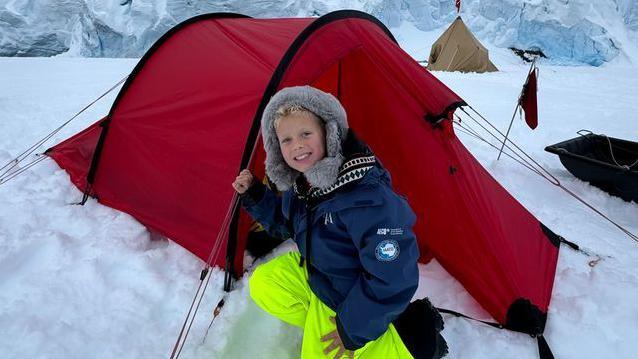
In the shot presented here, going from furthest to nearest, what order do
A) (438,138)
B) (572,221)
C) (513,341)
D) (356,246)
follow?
(572,221)
(438,138)
(513,341)
(356,246)

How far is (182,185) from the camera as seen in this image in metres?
2.49

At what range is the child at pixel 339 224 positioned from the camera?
51.8 inches

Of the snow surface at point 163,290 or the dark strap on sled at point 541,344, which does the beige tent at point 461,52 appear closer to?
the snow surface at point 163,290

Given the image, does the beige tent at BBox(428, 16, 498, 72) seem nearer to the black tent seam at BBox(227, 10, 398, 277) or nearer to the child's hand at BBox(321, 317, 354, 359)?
the black tent seam at BBox(227, 10, 398, 277)

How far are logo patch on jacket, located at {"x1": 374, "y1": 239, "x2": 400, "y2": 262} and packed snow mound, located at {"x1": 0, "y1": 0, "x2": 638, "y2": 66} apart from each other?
2341 cm

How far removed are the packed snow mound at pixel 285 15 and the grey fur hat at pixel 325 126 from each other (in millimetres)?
22939

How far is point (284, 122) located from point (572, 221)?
111 inches

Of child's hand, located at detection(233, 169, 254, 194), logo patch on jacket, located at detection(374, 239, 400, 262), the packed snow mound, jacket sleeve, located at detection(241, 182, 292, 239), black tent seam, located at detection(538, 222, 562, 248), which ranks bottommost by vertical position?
the packed snow mound

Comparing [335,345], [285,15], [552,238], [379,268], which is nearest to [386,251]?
[379,268]

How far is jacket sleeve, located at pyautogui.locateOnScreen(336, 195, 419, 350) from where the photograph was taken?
1296 mm

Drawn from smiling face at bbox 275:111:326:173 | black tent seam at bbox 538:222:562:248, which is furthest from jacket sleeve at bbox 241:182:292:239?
black tent seam at bbox 538:222:562:248

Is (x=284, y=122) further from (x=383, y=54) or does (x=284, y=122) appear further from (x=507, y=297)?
Answer: (x=507, y=297)

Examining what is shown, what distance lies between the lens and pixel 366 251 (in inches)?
51.9

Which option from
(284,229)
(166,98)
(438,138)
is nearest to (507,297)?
(438,138)
